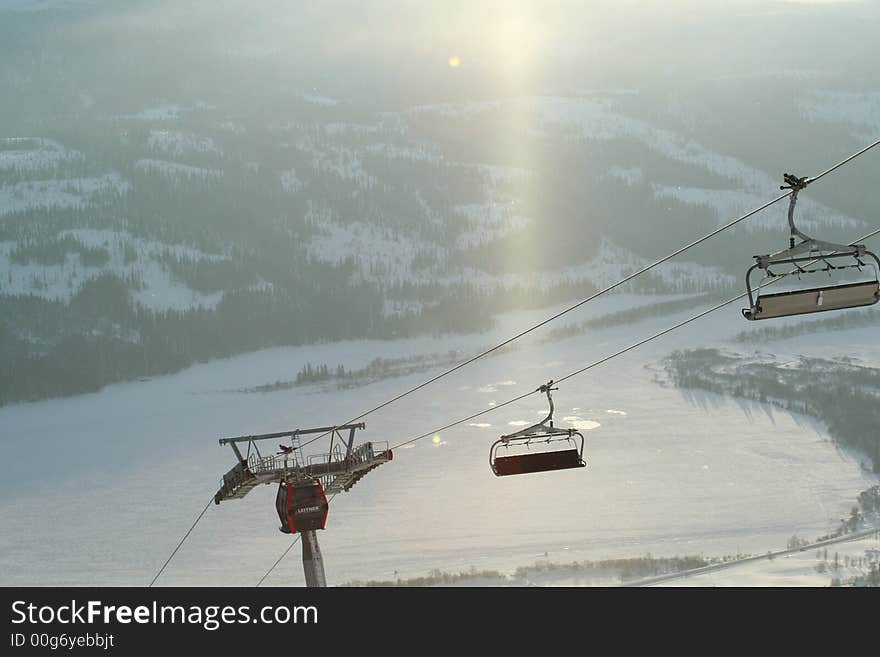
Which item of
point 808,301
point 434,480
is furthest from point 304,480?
point 434,480

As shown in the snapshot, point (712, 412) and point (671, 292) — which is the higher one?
point (671, 292)

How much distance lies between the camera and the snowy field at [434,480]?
5994 centimetres

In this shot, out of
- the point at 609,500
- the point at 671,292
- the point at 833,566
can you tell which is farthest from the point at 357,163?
the point at 833,566

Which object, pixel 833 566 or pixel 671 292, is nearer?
pixel 833 566

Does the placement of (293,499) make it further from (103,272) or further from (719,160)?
(719,160)

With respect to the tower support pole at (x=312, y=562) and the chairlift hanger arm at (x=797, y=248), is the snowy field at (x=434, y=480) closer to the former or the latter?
the tower support pole at (x=312, y=562)

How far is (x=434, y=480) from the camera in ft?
246

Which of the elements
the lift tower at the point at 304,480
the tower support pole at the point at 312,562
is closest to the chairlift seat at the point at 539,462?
the lift tower at the point at 304,480

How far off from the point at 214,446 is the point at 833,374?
47686mm

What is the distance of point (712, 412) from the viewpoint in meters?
91.8

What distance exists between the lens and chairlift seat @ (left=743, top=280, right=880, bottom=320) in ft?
39.0

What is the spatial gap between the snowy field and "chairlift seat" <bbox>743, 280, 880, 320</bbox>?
111ft

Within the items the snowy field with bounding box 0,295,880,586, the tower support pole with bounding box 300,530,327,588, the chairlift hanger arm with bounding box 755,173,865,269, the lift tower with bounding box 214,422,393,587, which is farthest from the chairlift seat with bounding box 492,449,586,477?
the snowy field with bounding box 0,295,880,586

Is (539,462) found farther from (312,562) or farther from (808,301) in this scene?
(312,562)
